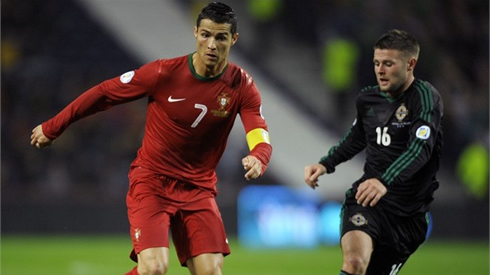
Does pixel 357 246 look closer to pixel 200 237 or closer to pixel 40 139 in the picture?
pixel 200 237

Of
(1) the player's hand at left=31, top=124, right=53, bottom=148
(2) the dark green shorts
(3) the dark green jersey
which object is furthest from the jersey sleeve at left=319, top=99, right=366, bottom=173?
(1) the player's hand at left=31, top=124, right=53, bottom=148

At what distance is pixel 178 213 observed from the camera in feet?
23.2

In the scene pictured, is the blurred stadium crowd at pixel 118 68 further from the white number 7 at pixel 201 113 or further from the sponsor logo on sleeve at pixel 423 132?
the sponsor logo on sleeve at pixel 423 132

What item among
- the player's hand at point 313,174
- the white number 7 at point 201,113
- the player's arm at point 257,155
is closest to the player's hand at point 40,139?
the white number 7 at point 201,113

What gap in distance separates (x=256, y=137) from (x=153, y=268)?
4.19 ft

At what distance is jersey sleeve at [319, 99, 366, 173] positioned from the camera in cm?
753

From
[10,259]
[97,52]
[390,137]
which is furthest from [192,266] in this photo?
[97,52]

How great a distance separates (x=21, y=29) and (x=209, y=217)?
43.9 ft

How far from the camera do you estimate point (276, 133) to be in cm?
1881

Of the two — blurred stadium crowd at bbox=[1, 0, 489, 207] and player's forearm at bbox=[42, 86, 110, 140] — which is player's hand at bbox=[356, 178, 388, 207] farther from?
blurred stadium crowd at bbox=[1, 0, 489, 207]

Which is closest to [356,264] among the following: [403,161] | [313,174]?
[403,161]

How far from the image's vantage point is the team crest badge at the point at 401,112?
7038mm

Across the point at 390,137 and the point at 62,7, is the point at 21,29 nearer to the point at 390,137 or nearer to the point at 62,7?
the point at 62,7

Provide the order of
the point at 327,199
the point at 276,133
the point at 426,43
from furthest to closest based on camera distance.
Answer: the point at 276,133, the point at 426,43, the point at 327,199
